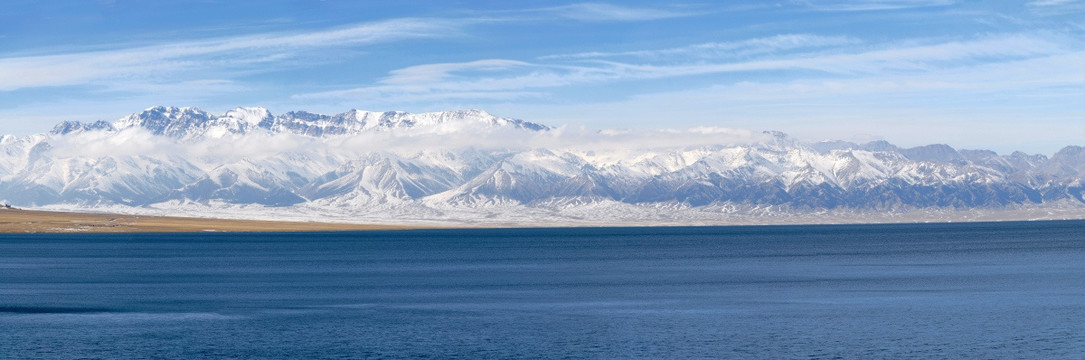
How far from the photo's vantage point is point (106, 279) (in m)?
138

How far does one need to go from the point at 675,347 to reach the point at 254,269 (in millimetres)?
100719

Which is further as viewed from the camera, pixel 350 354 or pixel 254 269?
pixel 254 269

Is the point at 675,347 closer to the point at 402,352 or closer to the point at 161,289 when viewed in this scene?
the point at 402,352

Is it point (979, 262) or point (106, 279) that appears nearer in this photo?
point (106, 279)

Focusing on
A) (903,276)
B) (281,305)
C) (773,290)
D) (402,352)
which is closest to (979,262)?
(903,276)

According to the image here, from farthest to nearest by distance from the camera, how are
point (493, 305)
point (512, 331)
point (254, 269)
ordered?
point (254, 269) → point (493, 305) → point (512, 331)

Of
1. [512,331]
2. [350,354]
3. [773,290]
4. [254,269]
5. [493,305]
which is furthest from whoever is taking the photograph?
[254,269]

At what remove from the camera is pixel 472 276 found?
474 ft

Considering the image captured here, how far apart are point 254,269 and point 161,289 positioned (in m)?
40.8

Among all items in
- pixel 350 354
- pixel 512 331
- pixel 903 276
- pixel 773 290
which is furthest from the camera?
pixel 903 276

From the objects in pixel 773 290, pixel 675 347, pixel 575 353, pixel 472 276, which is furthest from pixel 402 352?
pixel 472 276

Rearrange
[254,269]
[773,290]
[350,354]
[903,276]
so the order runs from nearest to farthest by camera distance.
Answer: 1. [350,354]
2. [773,290]
3. [903,276]
4. [254,269]

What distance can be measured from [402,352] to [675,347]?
51.6 feet

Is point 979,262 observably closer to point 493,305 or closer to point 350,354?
point 493,305
